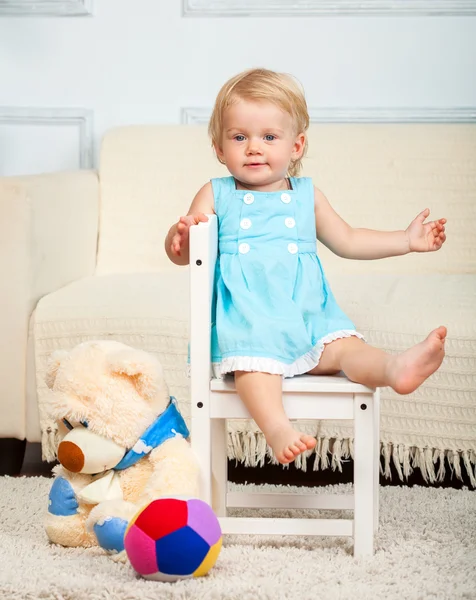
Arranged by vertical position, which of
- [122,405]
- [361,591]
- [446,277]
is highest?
[446,277]

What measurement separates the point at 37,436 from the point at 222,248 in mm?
623

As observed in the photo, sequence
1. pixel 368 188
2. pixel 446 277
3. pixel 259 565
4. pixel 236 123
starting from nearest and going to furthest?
pixel 259 565 → pixel 236 123 → pixel 446 277 → pixel 368 188

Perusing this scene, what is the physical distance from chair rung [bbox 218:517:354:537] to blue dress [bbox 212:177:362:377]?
0.21 metres

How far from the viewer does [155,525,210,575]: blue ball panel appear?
1108mm

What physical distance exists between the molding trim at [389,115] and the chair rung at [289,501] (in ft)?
4.37

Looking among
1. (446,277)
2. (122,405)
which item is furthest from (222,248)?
(446,277)

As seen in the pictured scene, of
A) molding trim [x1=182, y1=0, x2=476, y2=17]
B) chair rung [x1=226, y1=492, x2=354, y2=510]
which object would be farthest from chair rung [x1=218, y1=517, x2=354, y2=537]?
molding trim [x1=182, y1=0, x2=476, y2=17]

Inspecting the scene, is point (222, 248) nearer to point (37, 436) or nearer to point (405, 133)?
point (37, 436)

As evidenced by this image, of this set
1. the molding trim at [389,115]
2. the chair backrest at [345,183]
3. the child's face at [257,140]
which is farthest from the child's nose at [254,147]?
the molding trim at [389,115]

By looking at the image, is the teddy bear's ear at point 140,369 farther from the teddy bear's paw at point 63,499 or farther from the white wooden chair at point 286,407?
the teddy bear's paw at point 63,499

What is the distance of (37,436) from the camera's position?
1758mm

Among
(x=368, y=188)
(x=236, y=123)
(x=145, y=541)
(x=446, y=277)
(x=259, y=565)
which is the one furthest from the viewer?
(x=368, y=188)

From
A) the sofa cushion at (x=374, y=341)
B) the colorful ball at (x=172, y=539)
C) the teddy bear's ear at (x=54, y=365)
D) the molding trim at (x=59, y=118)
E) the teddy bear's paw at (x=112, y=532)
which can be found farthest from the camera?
the molding trim at (x=59, y=118)

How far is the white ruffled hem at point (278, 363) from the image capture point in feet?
Result: 4.14
